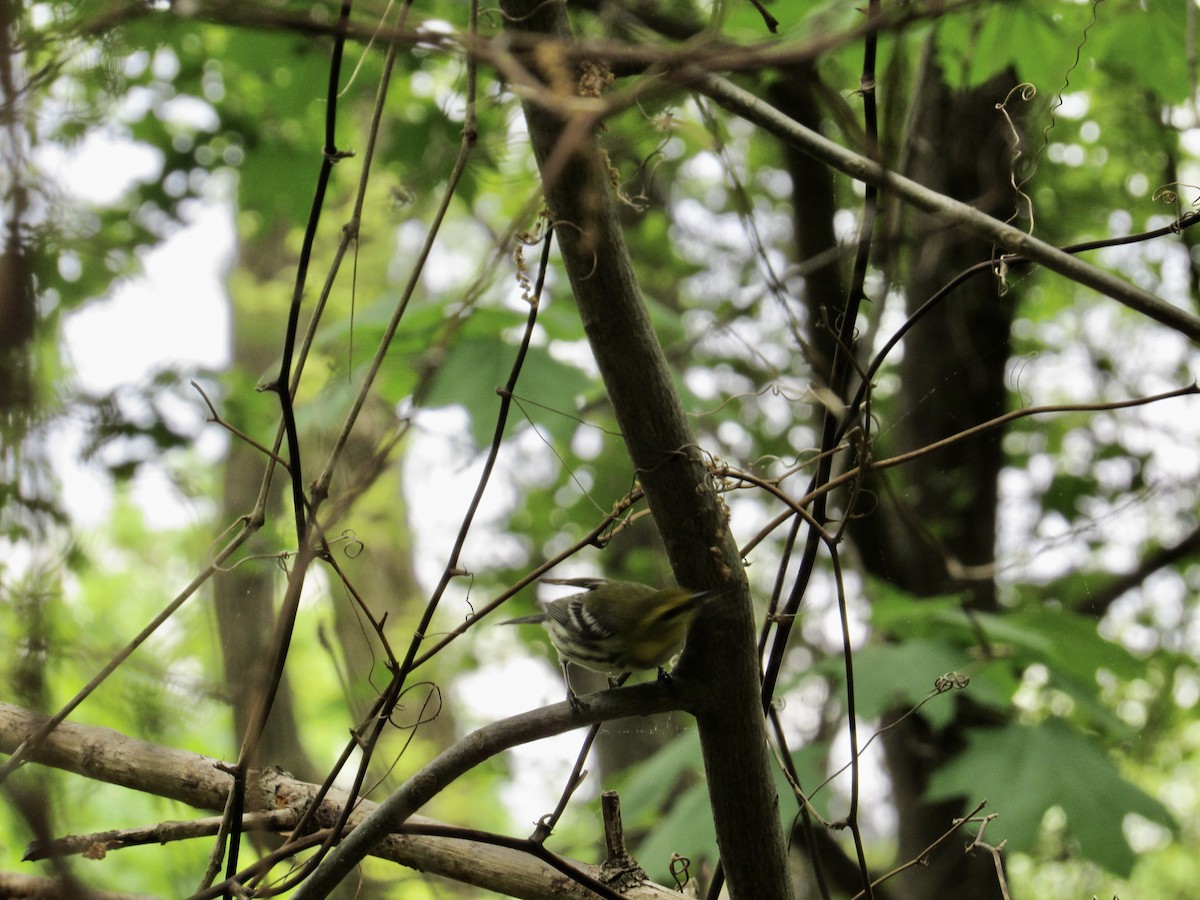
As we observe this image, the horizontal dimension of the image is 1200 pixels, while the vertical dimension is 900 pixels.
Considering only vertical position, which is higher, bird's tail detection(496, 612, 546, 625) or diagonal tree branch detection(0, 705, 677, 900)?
bird's tail detection(496, 612, 546, 625)

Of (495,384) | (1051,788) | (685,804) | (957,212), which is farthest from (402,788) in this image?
(1051,788)

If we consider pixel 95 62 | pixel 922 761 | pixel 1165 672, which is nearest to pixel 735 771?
pixel 95 62

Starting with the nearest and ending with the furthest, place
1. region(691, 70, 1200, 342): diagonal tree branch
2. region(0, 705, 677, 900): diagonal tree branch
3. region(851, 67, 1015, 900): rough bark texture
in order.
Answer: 1. region(691, 70, 1200, 342): diagonal tree branch
2. region(0, 705, 677, 900): diagonal tree branch
3. region(851, 67, 1015, 900): rough bark texture

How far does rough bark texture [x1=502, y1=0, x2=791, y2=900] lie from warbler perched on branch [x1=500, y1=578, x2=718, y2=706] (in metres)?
0.08

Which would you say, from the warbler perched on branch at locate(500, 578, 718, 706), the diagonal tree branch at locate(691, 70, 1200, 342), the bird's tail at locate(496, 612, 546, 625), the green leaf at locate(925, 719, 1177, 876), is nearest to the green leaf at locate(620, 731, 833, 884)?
the green leaf at locate(925, 719, 1177, 876)

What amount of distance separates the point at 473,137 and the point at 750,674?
0.78 meters

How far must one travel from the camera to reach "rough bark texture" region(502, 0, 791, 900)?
1049 millimetres

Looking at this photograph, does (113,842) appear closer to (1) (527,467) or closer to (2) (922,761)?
(2) (922,761)

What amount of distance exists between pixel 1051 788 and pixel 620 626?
150 cm

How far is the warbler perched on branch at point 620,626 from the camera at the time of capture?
1387mm

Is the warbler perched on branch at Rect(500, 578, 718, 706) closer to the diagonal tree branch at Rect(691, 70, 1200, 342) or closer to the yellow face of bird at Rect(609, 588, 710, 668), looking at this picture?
the yellow face of bird at Rect(609, 588, 710, 668)

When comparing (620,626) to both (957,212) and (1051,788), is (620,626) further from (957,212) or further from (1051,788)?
(1051,788)

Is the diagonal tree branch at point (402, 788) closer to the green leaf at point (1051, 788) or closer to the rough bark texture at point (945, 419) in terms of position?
the green leaf at point (1051, 788)

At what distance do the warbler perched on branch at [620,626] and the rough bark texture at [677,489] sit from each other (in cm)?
8
